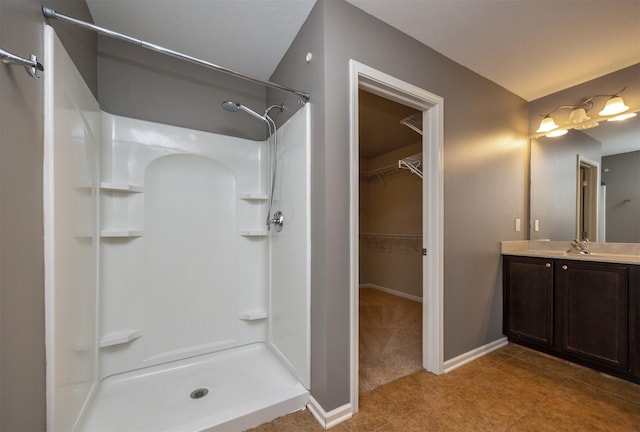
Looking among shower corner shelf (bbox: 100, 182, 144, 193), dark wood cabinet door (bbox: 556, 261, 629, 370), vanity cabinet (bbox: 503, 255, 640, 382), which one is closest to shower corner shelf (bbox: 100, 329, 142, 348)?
shower corner shelf (bbox: 100, 182, 144, 193)

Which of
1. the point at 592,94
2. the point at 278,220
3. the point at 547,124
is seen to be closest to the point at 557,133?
the point at 547,124

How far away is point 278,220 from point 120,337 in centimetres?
134

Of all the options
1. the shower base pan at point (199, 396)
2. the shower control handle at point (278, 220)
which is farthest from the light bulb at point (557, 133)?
the shower base pan at point (199, 396)

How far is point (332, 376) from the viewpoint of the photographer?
138cm

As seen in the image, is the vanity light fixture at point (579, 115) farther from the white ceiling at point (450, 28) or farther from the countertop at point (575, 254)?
the countertop at point (575, 254)

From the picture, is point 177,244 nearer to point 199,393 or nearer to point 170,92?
point 199,393

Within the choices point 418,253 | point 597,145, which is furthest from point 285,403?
point 597,145

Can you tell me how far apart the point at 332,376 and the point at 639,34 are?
118 inches

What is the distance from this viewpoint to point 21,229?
0.87 meters

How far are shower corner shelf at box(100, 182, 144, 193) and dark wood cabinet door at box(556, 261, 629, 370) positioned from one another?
3326 mm

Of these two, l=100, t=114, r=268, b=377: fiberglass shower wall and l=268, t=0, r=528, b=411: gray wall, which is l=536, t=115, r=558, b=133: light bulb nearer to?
l=268, t=0, r=528, b=411: gray wall

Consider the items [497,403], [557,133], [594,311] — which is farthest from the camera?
[557,133]

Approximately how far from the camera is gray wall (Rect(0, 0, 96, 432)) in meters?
0.78

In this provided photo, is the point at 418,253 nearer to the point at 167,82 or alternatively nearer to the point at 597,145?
the point at 597,145
